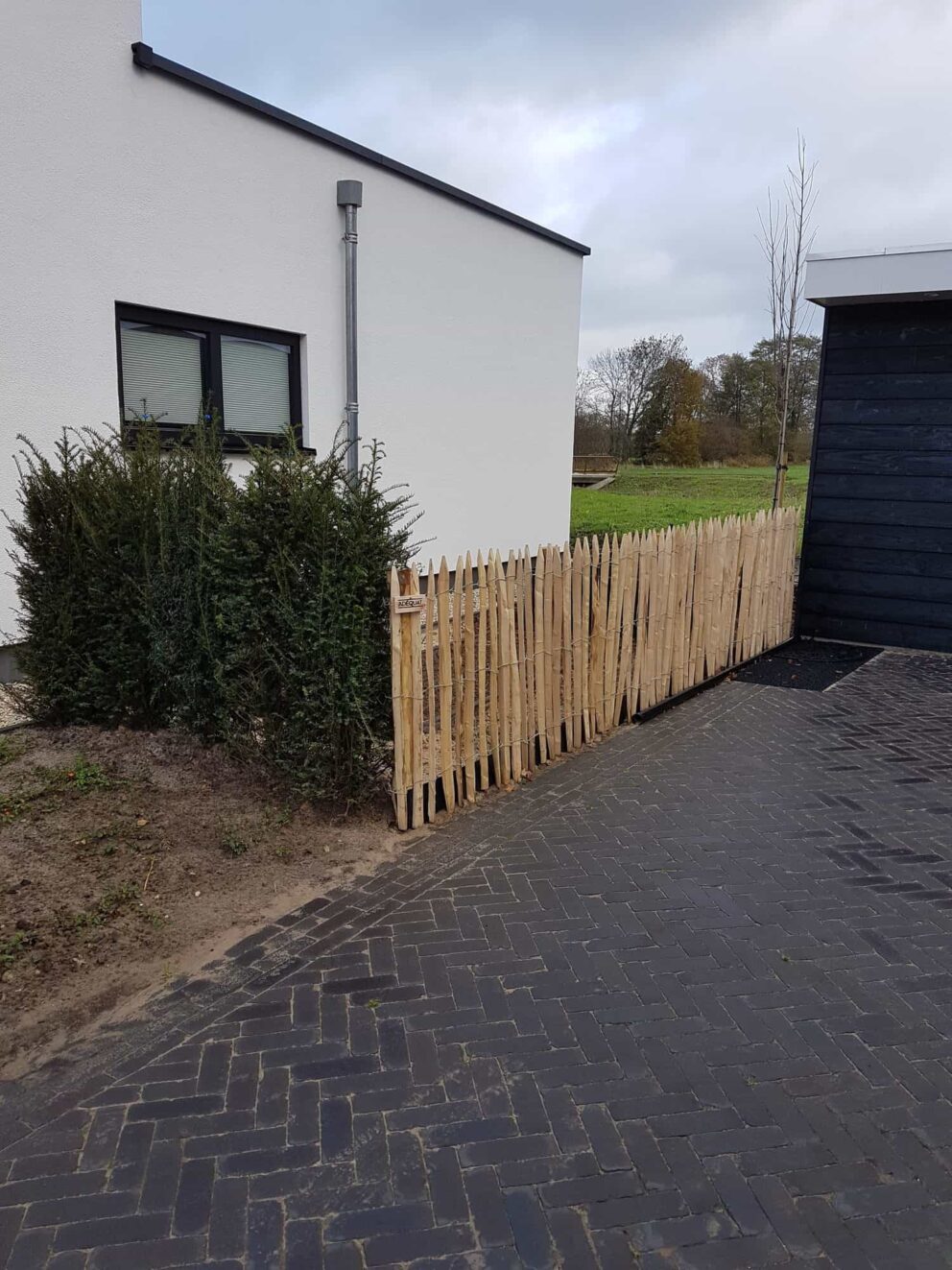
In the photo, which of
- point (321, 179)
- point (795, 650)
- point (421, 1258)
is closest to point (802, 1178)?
point (421, 1258)

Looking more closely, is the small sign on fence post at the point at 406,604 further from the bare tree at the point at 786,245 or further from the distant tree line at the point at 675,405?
the distant tree line at the point at 675,405

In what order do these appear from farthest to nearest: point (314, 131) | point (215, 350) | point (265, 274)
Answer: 1. point (314, 131)
2. point (265, 274)
3. point (215, 350)

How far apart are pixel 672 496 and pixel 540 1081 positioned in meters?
26.4

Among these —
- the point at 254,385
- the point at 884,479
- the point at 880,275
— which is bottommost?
the point at 884,479

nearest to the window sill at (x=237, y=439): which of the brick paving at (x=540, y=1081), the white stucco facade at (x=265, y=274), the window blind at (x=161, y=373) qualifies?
the window blind at (x=161, y=373)

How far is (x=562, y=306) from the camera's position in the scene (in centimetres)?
1289

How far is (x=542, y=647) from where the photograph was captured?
5797 millimetres

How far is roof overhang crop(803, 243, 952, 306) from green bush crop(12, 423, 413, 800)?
6.42 meters

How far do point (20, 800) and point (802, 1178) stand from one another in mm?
4127

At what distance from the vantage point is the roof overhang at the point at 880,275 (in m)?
8.51

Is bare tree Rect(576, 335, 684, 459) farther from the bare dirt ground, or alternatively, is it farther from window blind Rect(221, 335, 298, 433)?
the bare dirt ground

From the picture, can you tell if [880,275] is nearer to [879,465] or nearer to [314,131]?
→ [879,465]

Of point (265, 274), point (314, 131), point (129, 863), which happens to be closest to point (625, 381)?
point (314, 131)

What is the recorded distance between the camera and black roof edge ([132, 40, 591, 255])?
23.4 feet
